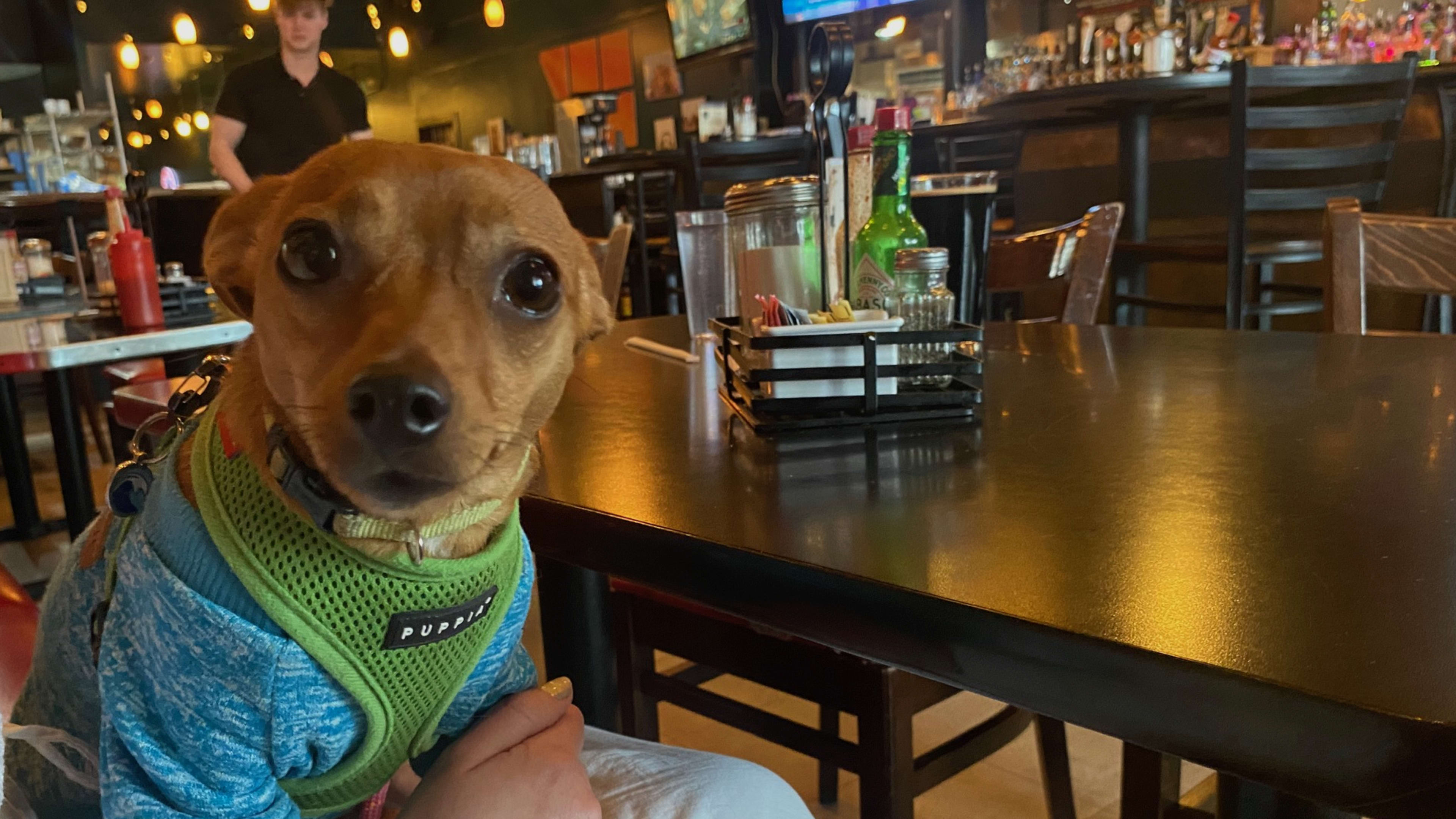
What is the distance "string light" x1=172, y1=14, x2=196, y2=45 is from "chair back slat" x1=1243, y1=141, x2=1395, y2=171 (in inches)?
355

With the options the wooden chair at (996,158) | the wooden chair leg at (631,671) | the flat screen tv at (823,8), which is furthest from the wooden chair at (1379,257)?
the flat screen tv at (823,8)

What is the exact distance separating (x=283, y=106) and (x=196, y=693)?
3.35 meters

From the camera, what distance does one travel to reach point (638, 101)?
8609 millimetres

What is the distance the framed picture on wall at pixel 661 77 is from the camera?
26.8 feet

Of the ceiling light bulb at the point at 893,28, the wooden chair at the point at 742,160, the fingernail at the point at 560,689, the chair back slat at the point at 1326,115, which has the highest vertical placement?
the ceiling light bulb at the point at 893,28

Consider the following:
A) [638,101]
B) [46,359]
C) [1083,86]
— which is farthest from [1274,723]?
[638,101]

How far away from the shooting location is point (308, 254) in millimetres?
662

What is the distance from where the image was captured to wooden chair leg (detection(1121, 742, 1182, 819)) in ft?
3.69

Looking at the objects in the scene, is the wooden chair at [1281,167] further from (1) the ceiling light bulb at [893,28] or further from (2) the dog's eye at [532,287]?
(1) the ceiling light bulb at [893,28]

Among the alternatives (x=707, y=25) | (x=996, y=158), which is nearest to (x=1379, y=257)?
(x=996, y=158)

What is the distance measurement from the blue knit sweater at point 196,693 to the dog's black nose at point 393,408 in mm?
136

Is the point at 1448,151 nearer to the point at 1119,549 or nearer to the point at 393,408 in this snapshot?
the point at 1119,549

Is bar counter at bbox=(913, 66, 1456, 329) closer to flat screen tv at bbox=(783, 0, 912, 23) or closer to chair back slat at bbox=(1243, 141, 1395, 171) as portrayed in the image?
chair back slat at bbox=(1243, 141, 1395, 171)

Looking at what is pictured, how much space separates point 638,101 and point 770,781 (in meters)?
8.34
